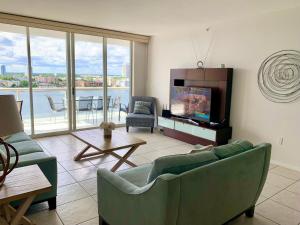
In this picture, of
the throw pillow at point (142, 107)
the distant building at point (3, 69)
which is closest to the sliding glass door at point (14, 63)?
the distant building at point (3, 69)

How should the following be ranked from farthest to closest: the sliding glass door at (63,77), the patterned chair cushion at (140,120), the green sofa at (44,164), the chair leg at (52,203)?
the patterned chair cushion at (140,120) → the sliding glass door at (63,77) → the chair leg at (52,203) → the green sofa at (44,164)

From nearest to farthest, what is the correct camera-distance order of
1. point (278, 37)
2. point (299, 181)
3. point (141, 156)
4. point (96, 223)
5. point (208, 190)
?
1. point (208, 190)
2. point (96, 223)
3. point (299, 181)
4. point (278, 37)
5. point (141, 156)

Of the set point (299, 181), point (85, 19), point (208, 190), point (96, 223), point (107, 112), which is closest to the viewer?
point (208, 190)

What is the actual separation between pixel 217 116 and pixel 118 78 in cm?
287

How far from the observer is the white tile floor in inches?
89.9

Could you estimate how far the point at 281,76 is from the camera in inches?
141

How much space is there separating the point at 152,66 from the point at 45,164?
4401 mm

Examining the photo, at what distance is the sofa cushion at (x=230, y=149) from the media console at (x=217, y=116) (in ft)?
6.86

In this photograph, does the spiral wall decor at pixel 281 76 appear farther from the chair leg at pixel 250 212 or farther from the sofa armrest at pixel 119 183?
the sofa armrest at pixel 119 183

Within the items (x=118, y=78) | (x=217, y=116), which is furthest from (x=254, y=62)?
(x=118, y=78)

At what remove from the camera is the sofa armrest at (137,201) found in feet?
4.73

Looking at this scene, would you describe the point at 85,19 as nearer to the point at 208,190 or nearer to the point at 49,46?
the point at 49,46

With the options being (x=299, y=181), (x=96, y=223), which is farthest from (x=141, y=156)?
(x=299, y=181)

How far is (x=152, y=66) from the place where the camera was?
243 inches
